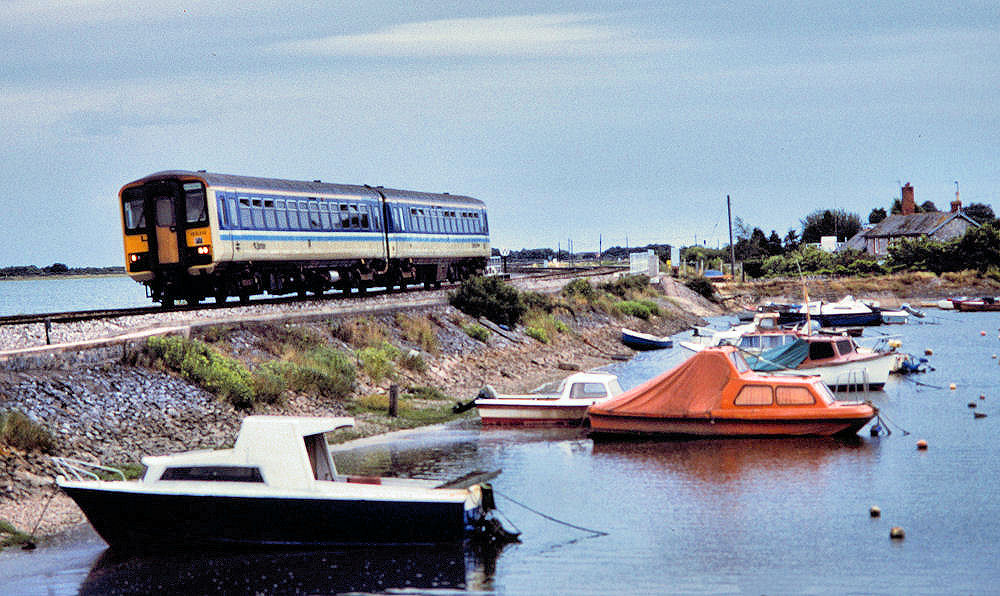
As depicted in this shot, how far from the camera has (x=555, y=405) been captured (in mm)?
32781

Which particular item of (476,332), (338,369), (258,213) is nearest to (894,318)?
(476,332)

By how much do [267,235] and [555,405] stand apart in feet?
45.2

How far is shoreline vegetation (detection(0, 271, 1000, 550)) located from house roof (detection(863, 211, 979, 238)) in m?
63.2

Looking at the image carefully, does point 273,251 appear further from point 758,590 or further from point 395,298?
point 758,590

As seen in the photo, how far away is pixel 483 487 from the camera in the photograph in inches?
777

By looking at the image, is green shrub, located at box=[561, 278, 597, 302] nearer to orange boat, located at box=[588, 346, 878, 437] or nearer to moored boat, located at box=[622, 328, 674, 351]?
moored boat, located at box=[622, 328, 674, 351]

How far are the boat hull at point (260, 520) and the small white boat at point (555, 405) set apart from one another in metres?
13.1

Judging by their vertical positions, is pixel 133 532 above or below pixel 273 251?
below

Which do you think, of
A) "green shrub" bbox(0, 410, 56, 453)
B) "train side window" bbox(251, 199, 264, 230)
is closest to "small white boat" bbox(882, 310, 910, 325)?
"train side window" bbox(251, 199, 264, 230)

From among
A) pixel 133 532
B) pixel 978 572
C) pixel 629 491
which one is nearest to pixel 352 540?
pixel 133 532

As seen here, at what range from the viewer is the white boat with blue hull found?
19.2m

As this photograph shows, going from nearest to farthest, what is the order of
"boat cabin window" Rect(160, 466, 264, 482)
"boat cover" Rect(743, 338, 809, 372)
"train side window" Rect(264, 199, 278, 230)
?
"boat cabin window" Rect(160, 466, 264, 482) < "boat cover" Rect(743, 338, 809, 372) < "train side window" Rect(264, 199, 278, 230)

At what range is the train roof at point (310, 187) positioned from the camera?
3834cm

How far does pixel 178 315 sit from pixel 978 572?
2521 centimetres
